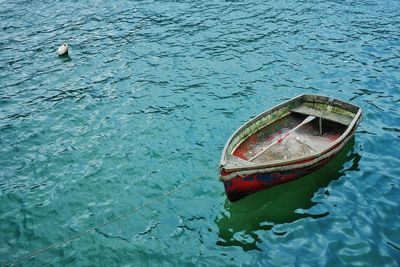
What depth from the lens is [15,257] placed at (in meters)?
10.1

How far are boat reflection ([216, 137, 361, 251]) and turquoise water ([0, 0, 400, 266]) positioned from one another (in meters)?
0.04

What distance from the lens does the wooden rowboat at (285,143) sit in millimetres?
10523

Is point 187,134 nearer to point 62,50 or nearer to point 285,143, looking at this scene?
point 285,143

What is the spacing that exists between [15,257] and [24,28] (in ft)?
71.8

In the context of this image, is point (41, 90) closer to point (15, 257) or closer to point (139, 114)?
point (139, 114)

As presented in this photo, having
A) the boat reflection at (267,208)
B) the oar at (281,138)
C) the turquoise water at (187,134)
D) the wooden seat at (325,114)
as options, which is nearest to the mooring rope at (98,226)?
the turquoise water at (187,134)

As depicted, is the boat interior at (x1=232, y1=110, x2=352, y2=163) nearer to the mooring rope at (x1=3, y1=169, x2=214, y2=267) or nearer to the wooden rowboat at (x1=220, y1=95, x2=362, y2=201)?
the wooden rowboat at (x1=220, y1=95, x2=362, y2=201)

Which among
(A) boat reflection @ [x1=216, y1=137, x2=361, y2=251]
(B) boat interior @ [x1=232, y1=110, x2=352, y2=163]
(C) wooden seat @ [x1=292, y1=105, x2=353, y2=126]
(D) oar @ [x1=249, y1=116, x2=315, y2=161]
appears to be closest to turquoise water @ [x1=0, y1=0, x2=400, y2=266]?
(A) boat reflection @ [x1=216, y1=137, x2=361, y2=251]

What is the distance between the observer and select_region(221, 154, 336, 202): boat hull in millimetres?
10445

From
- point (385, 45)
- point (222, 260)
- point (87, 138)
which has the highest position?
point (385, 45)

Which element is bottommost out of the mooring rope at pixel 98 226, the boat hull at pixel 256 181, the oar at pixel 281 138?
the mooring rope at pixel 98 226

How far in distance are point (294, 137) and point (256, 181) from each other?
2.98 m

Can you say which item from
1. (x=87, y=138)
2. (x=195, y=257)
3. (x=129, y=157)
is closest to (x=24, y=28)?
(x=87, y=138)

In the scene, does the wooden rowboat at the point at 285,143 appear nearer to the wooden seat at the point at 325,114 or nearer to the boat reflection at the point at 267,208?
the wooden seat at the point at 325,114
